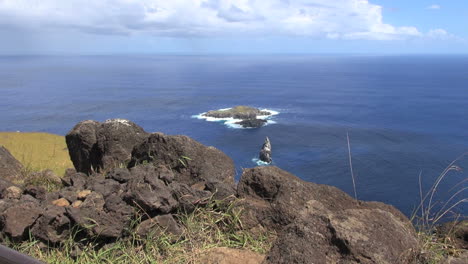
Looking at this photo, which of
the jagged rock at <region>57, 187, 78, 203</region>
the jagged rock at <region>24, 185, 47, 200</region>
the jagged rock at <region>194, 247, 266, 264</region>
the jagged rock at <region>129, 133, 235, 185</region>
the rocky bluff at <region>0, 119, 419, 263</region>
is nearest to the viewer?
the rocky bluff at <region>0, 119, 419, 263</region>

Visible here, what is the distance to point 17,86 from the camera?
500ft

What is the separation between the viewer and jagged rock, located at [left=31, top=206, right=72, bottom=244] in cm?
504

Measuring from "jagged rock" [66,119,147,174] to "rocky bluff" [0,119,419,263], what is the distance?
5.22ft

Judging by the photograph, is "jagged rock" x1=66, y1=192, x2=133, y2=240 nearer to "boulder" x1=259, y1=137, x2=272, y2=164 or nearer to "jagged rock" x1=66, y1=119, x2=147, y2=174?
"jagged rock" x1=66, y1=119, x2=147, y2=174

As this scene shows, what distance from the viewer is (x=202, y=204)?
18.7 ft

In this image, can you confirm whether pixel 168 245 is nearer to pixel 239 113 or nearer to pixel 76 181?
pixel 76 181

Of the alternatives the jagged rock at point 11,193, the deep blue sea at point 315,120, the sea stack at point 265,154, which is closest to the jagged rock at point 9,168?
the jagged rock at point 11,193

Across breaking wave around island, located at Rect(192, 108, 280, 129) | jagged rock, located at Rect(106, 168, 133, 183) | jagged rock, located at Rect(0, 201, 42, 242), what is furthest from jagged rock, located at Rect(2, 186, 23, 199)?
breaking wave around island, located at Rect(192, 108, 280, 129)

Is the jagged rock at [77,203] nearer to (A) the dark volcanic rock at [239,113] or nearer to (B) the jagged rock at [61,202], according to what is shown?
(B) the jagged rock at [61,202]

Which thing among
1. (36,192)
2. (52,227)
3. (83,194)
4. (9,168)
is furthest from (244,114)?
(52,227)

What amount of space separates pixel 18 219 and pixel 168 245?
2094 millimetres

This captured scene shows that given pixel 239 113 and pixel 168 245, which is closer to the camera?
pixel 168 245

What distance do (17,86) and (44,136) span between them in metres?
131

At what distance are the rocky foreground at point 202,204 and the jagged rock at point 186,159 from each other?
2cm
